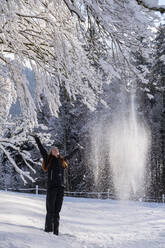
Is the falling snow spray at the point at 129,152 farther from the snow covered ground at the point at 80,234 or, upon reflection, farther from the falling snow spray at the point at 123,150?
the snow covered ground at the point at 80,234

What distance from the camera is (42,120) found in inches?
1312

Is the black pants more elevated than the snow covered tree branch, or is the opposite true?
the snow covered tree branch

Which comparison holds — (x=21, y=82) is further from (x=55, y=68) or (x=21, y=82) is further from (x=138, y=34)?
(x=138, y=34)

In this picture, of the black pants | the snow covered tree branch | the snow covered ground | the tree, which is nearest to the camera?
the snow covered tree branch

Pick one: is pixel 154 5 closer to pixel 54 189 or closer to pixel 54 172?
pixel 54 172

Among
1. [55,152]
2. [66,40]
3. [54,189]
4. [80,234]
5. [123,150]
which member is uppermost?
[123,150]

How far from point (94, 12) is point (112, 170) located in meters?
28.5

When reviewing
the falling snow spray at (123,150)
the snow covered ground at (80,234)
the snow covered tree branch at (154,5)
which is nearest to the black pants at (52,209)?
the snow covered ground at (80,234)

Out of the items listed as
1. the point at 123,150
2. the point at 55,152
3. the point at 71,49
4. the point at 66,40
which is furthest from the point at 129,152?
the point at 66,40

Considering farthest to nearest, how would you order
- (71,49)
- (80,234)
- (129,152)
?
(129,152), (80,234), (71,49)

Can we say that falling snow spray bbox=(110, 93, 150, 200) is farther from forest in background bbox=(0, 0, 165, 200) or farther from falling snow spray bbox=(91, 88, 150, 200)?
forest in background bbox=(0, 0, 165, 200)

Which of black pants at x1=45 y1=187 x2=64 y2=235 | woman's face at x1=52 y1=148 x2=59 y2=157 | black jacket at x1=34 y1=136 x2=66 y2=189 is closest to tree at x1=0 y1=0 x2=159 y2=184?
woman's face at x1=52 y1=148 x2=59 y2=157

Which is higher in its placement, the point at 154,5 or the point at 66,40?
the point at 66,40

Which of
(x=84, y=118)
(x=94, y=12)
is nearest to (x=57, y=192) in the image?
(x=94, y=12)
